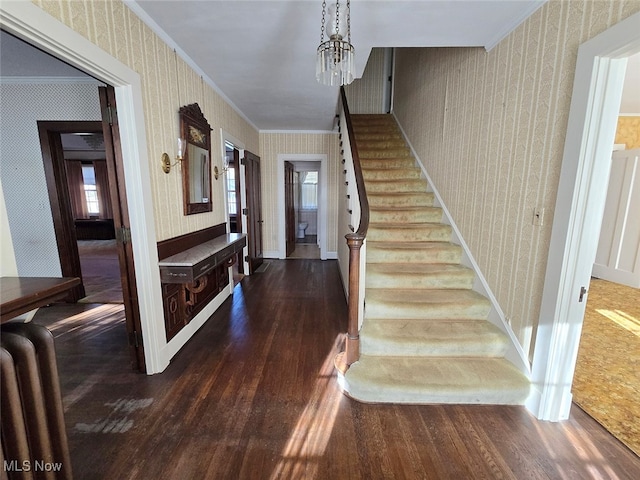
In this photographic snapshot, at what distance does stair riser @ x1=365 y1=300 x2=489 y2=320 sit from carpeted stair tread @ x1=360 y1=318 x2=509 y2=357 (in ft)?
0.50

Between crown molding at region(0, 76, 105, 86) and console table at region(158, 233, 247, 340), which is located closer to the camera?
console table at region(158, 233, 247, 340)

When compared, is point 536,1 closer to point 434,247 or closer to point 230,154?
point 434,247

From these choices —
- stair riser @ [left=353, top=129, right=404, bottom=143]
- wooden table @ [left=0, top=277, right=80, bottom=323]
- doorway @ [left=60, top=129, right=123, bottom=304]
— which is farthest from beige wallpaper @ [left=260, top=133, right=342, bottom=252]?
wooden table @ [left=0, top=277, right=80, bottom=323]

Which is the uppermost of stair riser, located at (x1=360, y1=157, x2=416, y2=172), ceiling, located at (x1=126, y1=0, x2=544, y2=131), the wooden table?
ceiling, located at (x1=126, y1=0, x2=544, y2=131)

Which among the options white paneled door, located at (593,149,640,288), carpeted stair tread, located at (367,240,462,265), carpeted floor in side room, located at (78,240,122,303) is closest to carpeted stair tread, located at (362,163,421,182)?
carpeted stair tread, located at (367,240,462,265)

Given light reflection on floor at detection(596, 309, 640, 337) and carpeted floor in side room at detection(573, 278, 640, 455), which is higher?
light reflection on floor at detection(596, 309, 640, 337)

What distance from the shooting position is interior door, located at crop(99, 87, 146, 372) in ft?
6.16

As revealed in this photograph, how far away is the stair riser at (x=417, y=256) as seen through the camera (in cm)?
287

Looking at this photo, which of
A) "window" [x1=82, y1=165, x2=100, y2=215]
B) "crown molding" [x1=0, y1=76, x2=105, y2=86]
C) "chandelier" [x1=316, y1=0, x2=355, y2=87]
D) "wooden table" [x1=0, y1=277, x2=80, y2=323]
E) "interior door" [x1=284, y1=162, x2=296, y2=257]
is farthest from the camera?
"window" [x1=82, y1=165, x2=100, y2=215]

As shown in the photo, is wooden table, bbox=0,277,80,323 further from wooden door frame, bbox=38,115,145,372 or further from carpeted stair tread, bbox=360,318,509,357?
wooden door frame, bbox=38,115,145,372

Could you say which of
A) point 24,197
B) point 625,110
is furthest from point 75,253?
point 625,110

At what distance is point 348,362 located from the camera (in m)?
2.13

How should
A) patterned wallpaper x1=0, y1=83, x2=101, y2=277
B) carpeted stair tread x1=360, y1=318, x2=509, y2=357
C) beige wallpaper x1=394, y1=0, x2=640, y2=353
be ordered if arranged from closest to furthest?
1. beige wallpaper x1=394, y1=0, x2=640, y2=353
2. carpeted stair tread x1=360, y1=318, x2=509, y2=357
3. patterned wallpaper x1=0, y1=83, x2=101, y2=277

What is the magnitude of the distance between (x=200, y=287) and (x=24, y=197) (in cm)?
268
